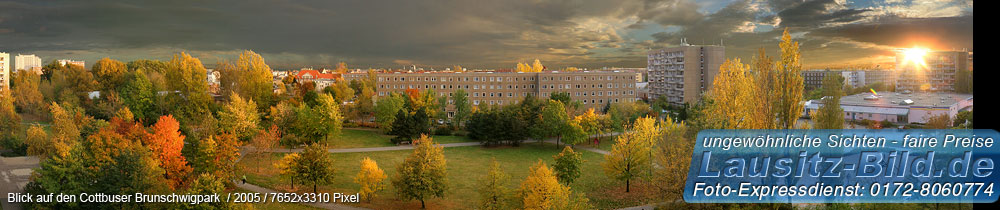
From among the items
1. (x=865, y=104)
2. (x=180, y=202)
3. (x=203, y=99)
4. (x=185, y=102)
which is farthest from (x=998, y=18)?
(x=185, y=102)

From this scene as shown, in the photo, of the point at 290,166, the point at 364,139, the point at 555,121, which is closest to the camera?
the point at 290,166

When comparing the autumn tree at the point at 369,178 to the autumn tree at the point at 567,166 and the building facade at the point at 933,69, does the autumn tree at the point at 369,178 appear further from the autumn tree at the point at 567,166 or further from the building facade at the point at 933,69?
the building facade at the point at 933,69

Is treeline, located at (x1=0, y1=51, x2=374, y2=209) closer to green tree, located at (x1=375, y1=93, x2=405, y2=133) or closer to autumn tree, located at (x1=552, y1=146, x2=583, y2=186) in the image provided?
green tree, located at (x1=375, y1=93, x2=405, y2=133)

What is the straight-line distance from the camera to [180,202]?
1000 centimetres

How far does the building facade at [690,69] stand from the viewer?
117 feet

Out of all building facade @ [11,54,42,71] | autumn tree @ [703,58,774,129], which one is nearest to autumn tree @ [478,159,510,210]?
autumn tree @ [703,58,774,129]

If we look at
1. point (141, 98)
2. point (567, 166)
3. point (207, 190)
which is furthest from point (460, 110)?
point (207, 190)

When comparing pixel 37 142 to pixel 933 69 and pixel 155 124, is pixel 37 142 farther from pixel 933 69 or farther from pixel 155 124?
pixel 933 69

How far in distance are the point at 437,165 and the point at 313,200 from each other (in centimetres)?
344

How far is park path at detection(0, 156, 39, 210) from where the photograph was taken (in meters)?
13.4

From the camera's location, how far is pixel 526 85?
116 feet

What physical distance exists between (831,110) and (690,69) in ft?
79.3

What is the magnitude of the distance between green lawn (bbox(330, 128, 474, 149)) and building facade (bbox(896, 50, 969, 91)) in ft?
59.2

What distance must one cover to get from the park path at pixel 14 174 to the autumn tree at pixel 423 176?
9159 mm
